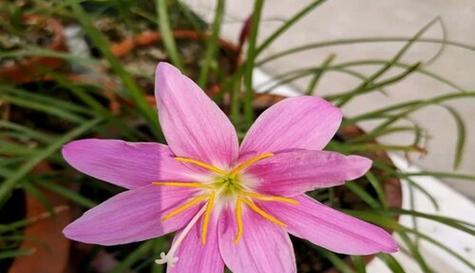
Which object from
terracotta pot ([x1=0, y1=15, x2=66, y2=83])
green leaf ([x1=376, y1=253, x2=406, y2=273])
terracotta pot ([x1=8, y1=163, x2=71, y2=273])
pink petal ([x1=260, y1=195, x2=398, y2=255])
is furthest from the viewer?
terracotta pot ([x1=0, y1=15, x2=66, y2=83])

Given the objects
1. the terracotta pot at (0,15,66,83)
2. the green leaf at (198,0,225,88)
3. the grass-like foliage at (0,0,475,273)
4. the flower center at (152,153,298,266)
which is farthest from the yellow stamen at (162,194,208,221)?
the terracotta pot at (0,15,66,83)

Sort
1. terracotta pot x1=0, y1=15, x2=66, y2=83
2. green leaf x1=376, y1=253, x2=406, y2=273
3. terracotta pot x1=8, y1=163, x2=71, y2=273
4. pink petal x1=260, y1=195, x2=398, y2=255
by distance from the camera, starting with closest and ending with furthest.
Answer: pink petal x1=260, y1=195, x2=398, y2=255 → green leaf x1=376, y1=253, x2=406, y2=273 → terracotta pot x1=8, y1=163, x2=71, y2=273 → terracotta pot x1=0, y1=15, x2=66, y2=83

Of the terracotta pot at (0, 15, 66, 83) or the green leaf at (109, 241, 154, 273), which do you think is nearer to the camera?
the green leaf at (109, 241, 154, 273)

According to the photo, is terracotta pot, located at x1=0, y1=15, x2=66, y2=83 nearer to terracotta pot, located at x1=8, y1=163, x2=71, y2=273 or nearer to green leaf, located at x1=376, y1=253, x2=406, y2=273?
terracotta pot, located at x1=8, y1=163, x2=71, y2=273

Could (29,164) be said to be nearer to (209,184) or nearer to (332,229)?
(209,184)

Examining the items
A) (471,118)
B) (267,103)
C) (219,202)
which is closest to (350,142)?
(267,103)

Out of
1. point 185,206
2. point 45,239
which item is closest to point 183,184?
point 185,206

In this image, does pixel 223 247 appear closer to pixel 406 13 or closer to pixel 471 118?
pixel 471 118
